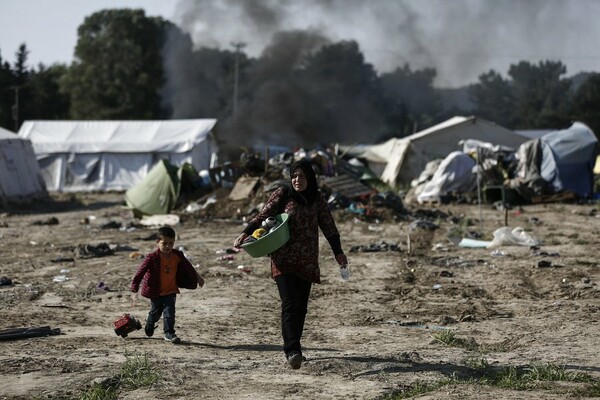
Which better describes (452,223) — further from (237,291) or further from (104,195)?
(104,195)

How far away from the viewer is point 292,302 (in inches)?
288

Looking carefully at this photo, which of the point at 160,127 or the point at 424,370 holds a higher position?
the point at 160,127

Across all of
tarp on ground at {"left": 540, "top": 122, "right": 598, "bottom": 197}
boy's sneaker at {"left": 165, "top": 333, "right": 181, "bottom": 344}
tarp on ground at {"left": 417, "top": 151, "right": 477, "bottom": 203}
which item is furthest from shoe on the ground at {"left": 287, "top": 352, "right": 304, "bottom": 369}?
tarp on ground at {"left": 540, "top": 122, "right": 598, "bottom": 197}


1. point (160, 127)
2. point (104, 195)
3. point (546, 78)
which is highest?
point (546, 78)

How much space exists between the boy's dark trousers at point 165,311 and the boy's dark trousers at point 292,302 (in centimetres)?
137

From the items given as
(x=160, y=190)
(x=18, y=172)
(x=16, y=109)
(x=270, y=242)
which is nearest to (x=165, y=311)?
(x=270, y=242)

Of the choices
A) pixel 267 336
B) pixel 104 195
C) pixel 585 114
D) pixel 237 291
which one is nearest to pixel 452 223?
pixel 237 291

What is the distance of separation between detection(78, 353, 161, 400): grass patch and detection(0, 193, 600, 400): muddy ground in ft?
0.24

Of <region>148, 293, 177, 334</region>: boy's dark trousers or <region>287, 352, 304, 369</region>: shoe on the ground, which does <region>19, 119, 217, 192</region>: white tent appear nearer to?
<region>148, 293, 177, 334</region>: boy's dark trousers

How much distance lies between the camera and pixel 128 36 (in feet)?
214

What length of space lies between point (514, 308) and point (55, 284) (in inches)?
225

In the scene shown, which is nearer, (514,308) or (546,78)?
(514,308)

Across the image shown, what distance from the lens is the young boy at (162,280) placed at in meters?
8.33

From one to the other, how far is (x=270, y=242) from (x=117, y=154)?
34.0 meters
